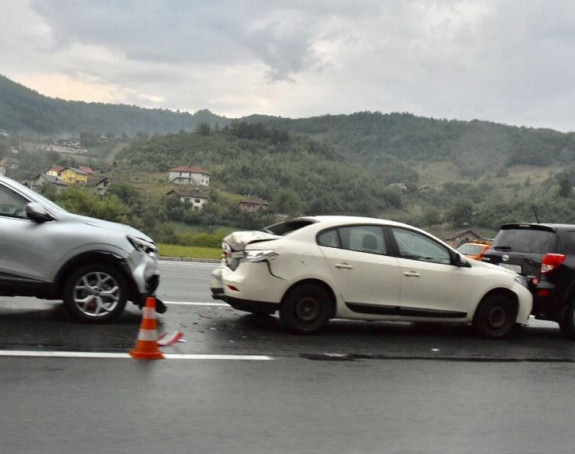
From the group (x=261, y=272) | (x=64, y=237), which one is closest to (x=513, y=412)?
(x=261, y=272)

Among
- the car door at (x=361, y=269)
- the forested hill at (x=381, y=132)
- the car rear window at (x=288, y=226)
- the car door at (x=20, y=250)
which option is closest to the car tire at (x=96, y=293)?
the car door at (x=20, y=250)

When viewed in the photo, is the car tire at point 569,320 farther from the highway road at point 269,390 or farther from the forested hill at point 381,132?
the forested hill at point 381,132

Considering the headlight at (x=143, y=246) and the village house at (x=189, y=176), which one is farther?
the village house at (x=189, y=176)

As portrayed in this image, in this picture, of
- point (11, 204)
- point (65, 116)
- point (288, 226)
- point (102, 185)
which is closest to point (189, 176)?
point (102, 185)

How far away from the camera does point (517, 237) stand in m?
10.9

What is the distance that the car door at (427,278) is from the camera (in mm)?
9078

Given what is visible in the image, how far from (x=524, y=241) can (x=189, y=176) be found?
49.6 metres

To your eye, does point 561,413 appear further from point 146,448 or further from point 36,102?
point 36,102

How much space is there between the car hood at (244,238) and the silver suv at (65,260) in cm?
119

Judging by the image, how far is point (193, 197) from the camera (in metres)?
46.2

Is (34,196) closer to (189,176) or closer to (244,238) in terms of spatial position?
(244,238)

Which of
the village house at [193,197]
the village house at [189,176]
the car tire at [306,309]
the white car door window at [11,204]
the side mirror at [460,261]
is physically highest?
the village house at [189,176]

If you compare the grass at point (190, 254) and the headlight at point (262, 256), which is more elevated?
the headlight at point (262, 256)

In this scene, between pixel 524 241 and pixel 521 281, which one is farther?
pixel 524 241
